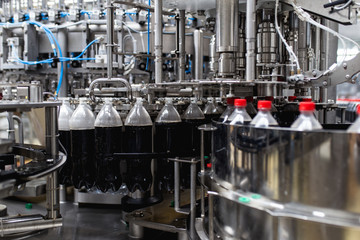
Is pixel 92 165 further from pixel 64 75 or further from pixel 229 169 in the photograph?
pixel 64 75

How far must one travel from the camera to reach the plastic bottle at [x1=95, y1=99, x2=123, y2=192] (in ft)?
7.59

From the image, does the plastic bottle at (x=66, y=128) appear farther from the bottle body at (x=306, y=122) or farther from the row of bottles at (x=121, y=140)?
the bottle body at (x=306, y=122)

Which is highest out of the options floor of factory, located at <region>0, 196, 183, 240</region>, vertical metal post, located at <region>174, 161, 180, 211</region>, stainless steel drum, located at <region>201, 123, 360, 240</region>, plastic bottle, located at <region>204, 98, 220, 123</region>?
plastic bottle, located at <region>204, 98, 220, 123</region>

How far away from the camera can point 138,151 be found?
236 cm

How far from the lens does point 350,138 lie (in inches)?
43.5

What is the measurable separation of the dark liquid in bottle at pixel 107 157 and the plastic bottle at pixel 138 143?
0.20 ft

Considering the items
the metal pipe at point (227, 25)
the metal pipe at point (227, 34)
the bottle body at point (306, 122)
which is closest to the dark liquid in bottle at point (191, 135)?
the metal pipe at point (227, 34)

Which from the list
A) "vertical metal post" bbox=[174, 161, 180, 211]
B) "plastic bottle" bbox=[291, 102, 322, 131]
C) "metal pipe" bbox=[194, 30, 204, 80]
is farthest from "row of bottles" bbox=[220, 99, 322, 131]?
"metal pipe" bbox=[194, 30, 204, 80]

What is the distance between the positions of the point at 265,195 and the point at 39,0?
4.49m

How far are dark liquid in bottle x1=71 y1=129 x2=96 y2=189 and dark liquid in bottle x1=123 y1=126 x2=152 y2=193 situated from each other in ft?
0.75

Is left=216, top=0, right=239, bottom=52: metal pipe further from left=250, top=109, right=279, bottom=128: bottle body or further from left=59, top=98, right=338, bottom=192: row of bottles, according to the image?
left=250, top=109, right=279, bottom=128: bottle body

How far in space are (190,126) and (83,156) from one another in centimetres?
72

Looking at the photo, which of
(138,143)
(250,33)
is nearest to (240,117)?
(250,33)

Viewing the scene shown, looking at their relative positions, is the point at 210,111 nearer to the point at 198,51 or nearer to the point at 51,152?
the point at 51,152
